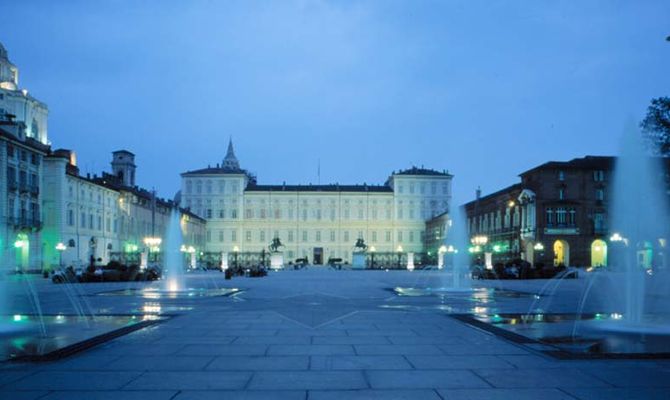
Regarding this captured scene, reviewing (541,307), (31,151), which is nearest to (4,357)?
(541,307)

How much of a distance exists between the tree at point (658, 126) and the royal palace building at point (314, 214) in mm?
82173

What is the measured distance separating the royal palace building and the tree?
270 ft

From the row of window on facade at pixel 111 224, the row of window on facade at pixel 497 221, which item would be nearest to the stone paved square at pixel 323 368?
Result: the row of window on facade at pixel 111 224

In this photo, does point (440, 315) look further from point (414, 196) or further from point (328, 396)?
point (414, 196)

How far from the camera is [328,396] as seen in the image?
6.26 m

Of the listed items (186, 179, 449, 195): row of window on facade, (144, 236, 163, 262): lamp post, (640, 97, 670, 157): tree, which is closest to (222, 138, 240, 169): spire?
(186, 179, 449, 195): row of window on facade

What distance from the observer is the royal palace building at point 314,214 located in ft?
362

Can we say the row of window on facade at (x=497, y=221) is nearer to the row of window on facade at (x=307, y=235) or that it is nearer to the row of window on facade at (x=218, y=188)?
the row of window on facade at (x=307, y=235)

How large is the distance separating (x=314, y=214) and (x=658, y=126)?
8527 cm

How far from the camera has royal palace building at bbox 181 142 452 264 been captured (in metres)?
110

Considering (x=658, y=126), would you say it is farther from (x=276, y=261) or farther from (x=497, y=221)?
(x=276, y=261)

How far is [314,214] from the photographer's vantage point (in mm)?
110750

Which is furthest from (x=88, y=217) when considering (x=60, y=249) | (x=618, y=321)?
(x=618, y=321)

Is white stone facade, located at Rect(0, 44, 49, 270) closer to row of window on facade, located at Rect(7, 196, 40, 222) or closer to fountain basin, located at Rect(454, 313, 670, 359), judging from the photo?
row of window on facade, located at Rect(7, 196, 40, 222)
